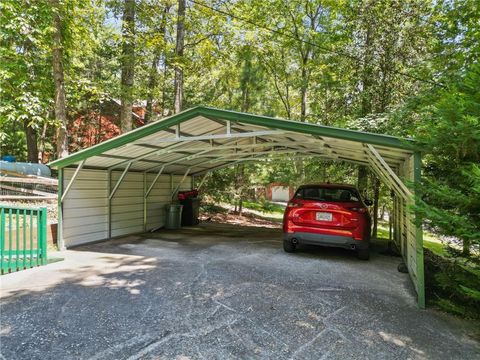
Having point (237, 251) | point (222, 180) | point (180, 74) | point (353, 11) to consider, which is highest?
point (353, 11)

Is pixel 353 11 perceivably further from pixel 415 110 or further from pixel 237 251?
pixel 237 251

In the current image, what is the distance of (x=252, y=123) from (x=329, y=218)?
2.31 m

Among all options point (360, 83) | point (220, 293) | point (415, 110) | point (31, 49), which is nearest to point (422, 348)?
point (220, 293)

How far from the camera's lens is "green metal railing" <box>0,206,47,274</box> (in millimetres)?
5246

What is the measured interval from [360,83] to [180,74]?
662 centimetres

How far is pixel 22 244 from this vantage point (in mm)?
5969

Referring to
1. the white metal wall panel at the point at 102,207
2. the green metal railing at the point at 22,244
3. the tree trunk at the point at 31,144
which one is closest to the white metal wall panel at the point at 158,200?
the white metal wall panel at the point at 102,207

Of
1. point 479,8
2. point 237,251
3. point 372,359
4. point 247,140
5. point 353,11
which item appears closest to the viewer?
point 372,359

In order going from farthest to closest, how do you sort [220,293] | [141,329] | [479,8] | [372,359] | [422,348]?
[479,8]
[220,293]
[141,329]
[422,348]
[372,359]

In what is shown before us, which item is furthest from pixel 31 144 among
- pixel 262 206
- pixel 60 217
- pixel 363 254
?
pixel 363 254

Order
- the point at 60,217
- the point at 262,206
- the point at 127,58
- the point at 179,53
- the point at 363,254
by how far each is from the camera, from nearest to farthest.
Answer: the point at 363,254 → the point at 60,217 → the point at 127,58 → the point at 179,53 → the point at 262,206

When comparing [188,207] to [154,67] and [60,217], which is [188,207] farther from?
[154,67]

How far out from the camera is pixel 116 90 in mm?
11633

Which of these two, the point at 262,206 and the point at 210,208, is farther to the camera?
the point at 262,206
